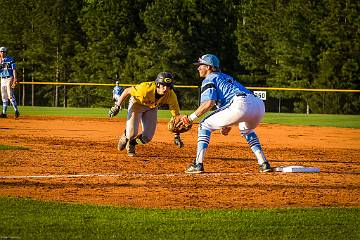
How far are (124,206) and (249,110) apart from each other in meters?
2.84

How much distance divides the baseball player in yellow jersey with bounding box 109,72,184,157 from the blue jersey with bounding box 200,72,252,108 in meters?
1.84

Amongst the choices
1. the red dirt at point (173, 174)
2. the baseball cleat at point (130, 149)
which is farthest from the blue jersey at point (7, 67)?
the baseball cleat at point (130, 149)

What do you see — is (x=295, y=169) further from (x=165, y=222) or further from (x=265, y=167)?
(x=165, y=222)

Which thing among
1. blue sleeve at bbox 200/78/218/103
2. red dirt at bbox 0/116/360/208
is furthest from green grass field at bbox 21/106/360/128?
blue sleeve at bbox 200/78/218/103

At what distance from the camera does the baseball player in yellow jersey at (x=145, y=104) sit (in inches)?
490

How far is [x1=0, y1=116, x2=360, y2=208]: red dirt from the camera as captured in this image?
8.89 metres

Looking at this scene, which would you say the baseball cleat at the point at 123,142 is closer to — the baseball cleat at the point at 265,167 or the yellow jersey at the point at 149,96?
the yellow jersey at the point at 149,96

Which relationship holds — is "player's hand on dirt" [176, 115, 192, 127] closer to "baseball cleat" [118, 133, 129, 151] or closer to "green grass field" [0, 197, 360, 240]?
"green grass field" [0, 197, 360, 240]

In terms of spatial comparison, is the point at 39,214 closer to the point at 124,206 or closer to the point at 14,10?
the point at 124,206

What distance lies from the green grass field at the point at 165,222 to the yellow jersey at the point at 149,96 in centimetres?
444

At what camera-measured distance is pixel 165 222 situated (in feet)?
24.0

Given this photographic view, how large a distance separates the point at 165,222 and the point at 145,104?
5.65 meters

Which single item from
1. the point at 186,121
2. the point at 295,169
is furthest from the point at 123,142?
the point at 295,169

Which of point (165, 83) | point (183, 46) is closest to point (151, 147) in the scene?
point (165, 83)
